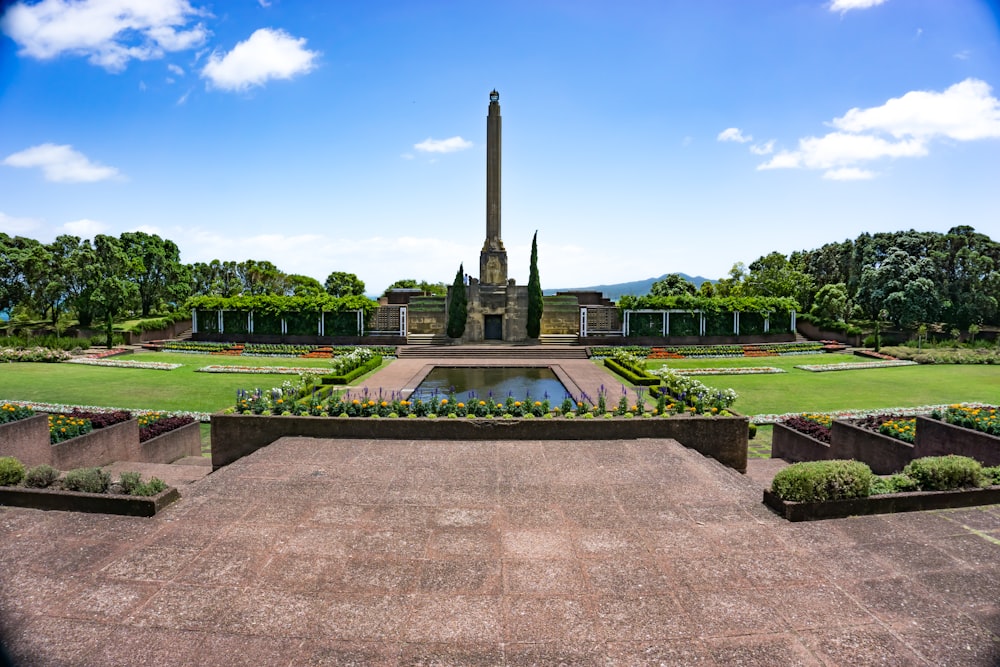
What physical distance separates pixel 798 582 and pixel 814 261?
67497mm

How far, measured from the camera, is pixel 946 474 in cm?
731

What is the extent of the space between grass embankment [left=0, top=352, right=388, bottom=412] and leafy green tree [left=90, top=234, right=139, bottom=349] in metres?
9.72

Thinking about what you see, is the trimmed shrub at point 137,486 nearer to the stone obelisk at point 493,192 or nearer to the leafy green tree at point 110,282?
the stone obelisk at point 493,192

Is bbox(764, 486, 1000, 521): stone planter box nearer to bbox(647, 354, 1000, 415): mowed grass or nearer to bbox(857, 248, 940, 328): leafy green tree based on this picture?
bbox(647, 354, 1000, 415): mowed grass

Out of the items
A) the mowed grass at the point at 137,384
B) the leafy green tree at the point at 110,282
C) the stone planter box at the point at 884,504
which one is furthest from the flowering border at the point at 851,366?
the leafy green tree at the point at 110,282

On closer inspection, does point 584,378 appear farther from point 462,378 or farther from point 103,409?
point 103,409

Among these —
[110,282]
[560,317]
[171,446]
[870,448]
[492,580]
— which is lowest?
[171,446]

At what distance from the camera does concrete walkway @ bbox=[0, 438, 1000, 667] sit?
4.44m

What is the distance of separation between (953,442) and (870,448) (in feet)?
5.14

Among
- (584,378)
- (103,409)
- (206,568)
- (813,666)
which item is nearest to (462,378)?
(584,378)

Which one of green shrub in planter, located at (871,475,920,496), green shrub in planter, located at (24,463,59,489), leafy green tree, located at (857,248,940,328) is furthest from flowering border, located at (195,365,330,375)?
leafy green tree, located at (857,248,940,328)

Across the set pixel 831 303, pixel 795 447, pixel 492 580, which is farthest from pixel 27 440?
pixel 831 303

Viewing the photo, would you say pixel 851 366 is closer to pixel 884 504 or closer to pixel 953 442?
pixel 953 442

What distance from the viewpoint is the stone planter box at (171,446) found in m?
12.5
